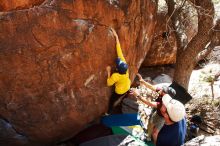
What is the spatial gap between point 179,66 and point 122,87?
2.28 m

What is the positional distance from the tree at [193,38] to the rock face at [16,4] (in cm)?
354

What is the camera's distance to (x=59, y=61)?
18.5 feet

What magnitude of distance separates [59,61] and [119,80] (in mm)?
1240

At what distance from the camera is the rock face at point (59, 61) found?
17.2ft

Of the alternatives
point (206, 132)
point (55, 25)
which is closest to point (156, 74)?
point (206, 132)

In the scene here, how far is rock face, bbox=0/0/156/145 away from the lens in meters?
5.25

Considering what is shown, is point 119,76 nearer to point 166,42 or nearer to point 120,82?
point 120,82

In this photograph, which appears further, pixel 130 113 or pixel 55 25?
pixel 130 113

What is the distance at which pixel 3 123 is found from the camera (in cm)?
598

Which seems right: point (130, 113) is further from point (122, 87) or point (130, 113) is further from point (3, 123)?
point (3, 123)

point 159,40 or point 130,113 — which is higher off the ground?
point 159,40

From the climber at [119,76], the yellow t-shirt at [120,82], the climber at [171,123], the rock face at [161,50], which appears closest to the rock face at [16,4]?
the climber at [119,76]

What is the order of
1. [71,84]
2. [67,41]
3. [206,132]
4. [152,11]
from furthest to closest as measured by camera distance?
[206,132] < [152,11] < [71,84] < [67,41]

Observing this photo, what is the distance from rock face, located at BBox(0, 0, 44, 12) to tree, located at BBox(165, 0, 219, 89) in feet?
11.6
